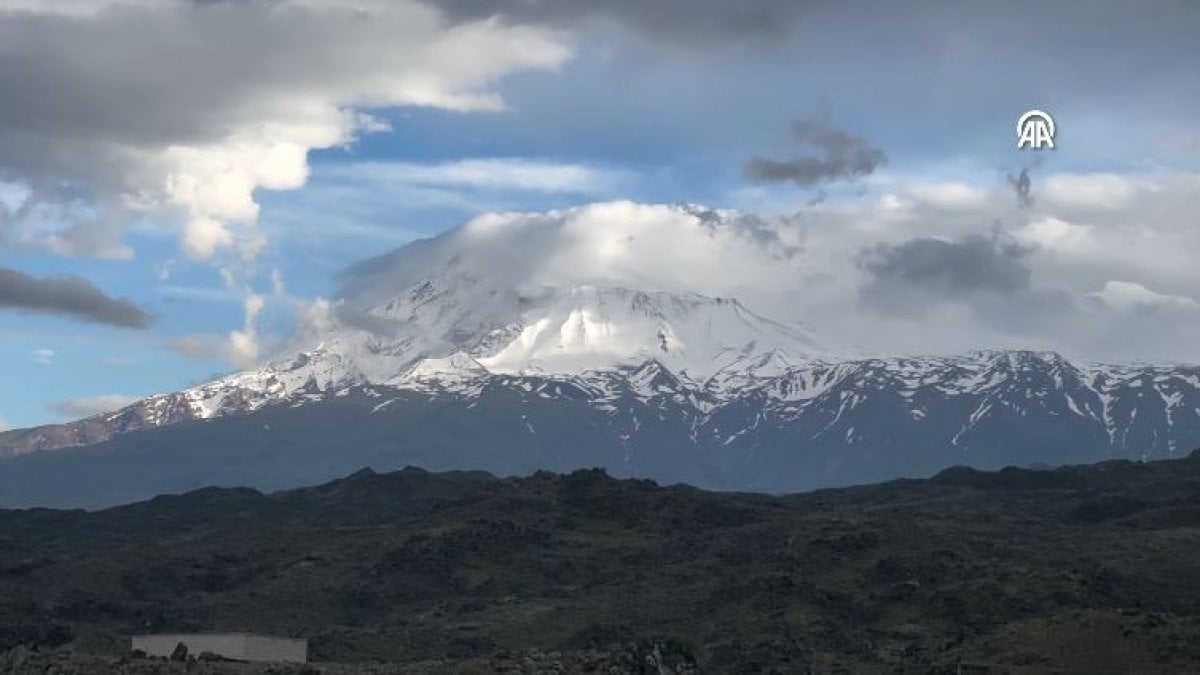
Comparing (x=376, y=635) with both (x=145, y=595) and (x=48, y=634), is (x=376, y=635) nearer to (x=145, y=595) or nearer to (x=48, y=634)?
(x=48, y=634)

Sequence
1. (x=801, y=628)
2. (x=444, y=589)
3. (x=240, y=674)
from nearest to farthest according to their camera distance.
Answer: (x=240, y=674)
(x=801, y=628)
(x=444, y=589)

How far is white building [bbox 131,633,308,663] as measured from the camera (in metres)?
127

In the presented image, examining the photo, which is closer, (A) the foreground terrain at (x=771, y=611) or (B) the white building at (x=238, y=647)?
(B) the white building at (x=238, y=647)

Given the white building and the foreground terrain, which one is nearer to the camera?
the white building

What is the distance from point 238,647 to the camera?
12706cm

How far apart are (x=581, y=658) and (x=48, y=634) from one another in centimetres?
7255

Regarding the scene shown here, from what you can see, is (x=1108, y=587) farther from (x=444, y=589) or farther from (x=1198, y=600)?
(x=444, y=589)

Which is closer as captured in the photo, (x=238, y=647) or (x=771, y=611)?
(x=238, y=647)

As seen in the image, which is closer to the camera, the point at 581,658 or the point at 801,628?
the point at 581,658

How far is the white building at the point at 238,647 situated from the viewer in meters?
127

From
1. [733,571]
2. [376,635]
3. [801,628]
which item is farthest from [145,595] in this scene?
[801,628]

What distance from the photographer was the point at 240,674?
109500 millimetres

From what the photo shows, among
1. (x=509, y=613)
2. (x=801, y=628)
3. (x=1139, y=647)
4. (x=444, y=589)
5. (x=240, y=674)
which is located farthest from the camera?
(x=444, y=589)

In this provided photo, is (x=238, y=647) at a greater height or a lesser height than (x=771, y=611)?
lesser
